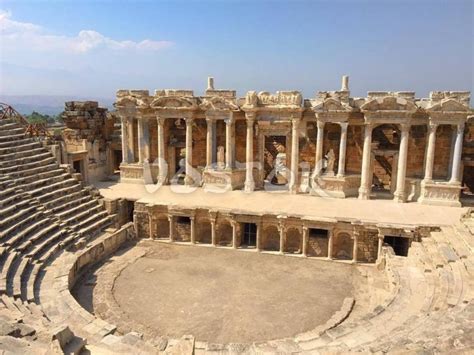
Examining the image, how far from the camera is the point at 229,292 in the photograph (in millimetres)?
12797

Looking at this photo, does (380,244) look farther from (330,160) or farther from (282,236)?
(330,160)

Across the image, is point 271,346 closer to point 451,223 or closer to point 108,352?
point 108,352

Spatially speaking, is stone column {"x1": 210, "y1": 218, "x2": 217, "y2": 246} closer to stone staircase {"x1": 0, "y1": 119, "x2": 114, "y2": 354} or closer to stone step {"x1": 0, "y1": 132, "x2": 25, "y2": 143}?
stone staircase {"x1": 0, "y1": 119, "x2": 114, "y2": 354}

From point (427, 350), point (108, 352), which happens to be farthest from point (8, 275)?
point (427, 350)

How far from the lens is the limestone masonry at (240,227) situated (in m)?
9.54

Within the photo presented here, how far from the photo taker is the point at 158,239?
17547mm

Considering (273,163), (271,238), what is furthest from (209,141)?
(271,238)

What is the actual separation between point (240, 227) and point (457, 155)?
1030 cm

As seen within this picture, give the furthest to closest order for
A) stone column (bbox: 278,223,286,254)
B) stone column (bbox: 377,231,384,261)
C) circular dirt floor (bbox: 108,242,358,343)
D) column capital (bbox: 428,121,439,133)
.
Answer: column capital (bbox: 428,121,439,133), stone column (bbox: 278,223,286,254), stone column (bbox: 377,231,384,261), circular dirt floor (bbox: 108,242,358,343)

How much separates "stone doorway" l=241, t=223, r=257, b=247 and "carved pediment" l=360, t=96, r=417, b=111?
7405 millimetres

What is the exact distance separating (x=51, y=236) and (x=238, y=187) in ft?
31.9

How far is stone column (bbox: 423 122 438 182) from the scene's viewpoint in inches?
713

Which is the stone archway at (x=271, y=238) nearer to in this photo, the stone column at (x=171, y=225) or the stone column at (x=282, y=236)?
the stone column at (x=282, y=236)

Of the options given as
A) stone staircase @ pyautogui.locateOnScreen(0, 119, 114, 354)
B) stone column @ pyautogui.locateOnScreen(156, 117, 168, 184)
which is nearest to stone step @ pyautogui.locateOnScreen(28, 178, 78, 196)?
stone staircase @ pyautogui.locateOnScreen(0, 119, 114, 354)
